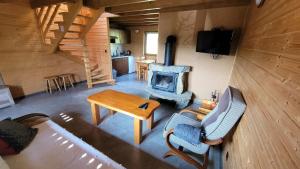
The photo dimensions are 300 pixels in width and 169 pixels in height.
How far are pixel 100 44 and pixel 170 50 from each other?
2.50 meters

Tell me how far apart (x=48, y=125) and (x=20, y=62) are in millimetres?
2700

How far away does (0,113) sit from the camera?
2.83 meters

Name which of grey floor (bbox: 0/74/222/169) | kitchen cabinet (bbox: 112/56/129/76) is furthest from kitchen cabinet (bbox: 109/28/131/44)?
grey floor (bbox: 0/74/222/169)

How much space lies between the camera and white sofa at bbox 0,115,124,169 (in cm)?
127

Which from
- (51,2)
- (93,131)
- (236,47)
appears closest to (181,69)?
(236,47)

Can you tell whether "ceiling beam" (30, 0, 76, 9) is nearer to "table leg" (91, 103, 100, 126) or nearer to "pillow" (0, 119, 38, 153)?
"table leg" (91, 103, 100, 126)

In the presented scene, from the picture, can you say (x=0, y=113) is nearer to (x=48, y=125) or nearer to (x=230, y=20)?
(x=48, y=125)

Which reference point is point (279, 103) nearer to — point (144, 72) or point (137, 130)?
point (137, 130)

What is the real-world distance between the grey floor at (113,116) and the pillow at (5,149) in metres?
1.16

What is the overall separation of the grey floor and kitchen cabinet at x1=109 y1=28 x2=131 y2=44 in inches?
99.3

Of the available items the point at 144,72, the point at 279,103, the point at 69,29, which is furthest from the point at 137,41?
the point at 279,103

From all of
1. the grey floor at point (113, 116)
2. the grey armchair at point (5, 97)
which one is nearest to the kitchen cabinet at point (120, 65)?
the grey floor at point (113, 116)

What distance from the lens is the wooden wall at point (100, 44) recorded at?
4190mm

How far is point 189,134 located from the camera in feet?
4.85
